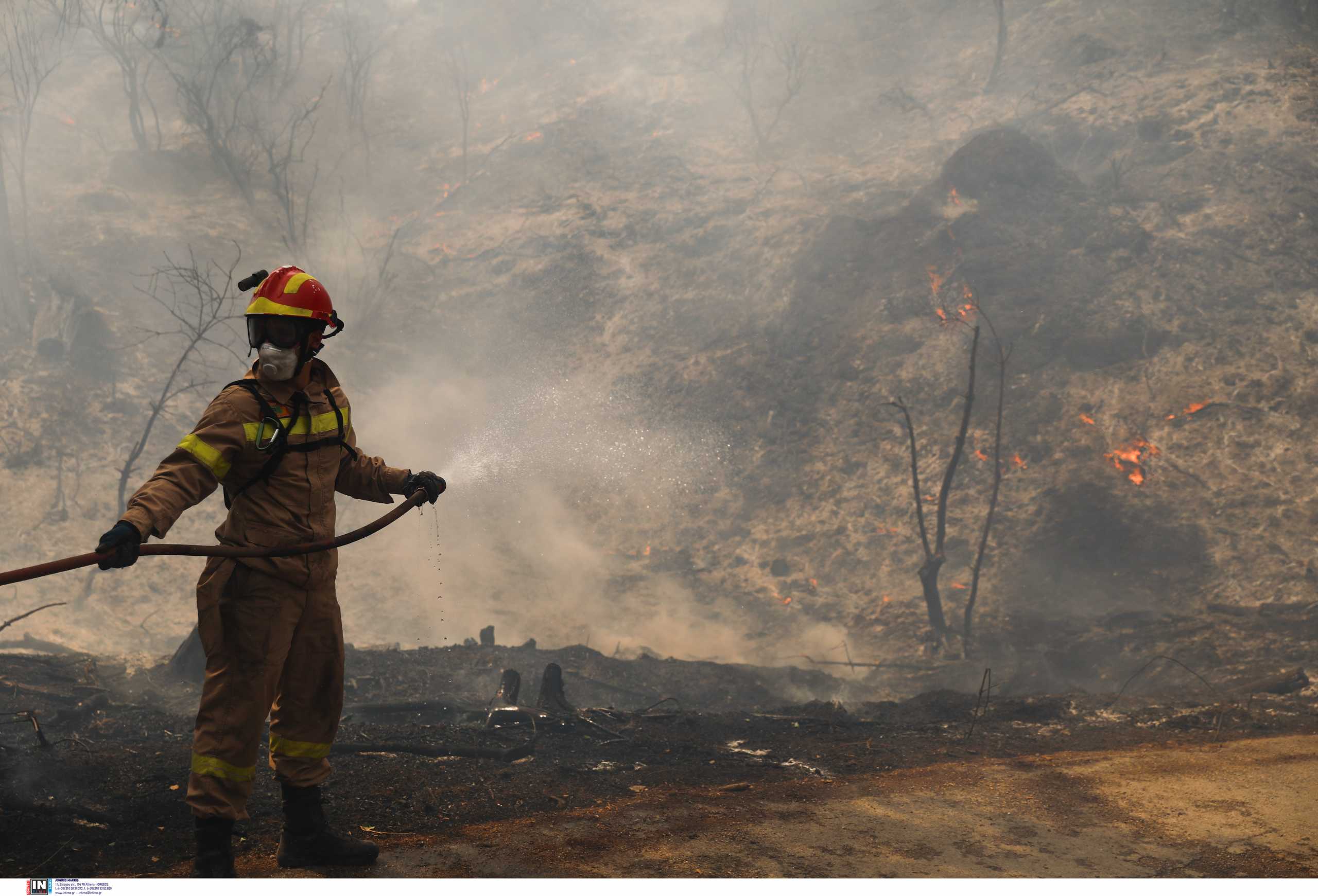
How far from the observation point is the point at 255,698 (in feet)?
11.4

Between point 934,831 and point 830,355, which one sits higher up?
point 830,355

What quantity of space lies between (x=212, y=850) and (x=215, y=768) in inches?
12.3

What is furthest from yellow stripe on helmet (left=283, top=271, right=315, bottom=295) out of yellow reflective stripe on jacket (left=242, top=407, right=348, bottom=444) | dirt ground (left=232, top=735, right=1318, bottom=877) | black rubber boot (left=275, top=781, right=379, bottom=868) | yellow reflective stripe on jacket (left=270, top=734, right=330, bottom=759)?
dirt ground (left=232, top=735, right=1318, bottom=877)

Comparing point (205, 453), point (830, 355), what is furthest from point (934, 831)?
point (830, 355)

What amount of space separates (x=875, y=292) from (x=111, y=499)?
13.4m

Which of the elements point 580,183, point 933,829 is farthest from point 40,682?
point 580,183

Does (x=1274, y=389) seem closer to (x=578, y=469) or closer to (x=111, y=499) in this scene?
(x=578, y=469)

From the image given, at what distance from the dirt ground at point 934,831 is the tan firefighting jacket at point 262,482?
1.24 meters

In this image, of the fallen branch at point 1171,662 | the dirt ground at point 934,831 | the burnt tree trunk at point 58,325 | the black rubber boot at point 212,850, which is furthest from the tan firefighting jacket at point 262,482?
the burnt tree trunk at point 58,325

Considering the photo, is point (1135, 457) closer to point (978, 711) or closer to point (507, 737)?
point (978, 711)

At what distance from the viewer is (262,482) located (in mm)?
3619

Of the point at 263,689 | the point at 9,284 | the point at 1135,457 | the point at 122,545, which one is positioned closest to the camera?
the point at 122,545

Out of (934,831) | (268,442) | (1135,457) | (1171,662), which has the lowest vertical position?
(934,831)

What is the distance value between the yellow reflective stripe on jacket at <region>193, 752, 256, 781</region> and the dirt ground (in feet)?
1.68
